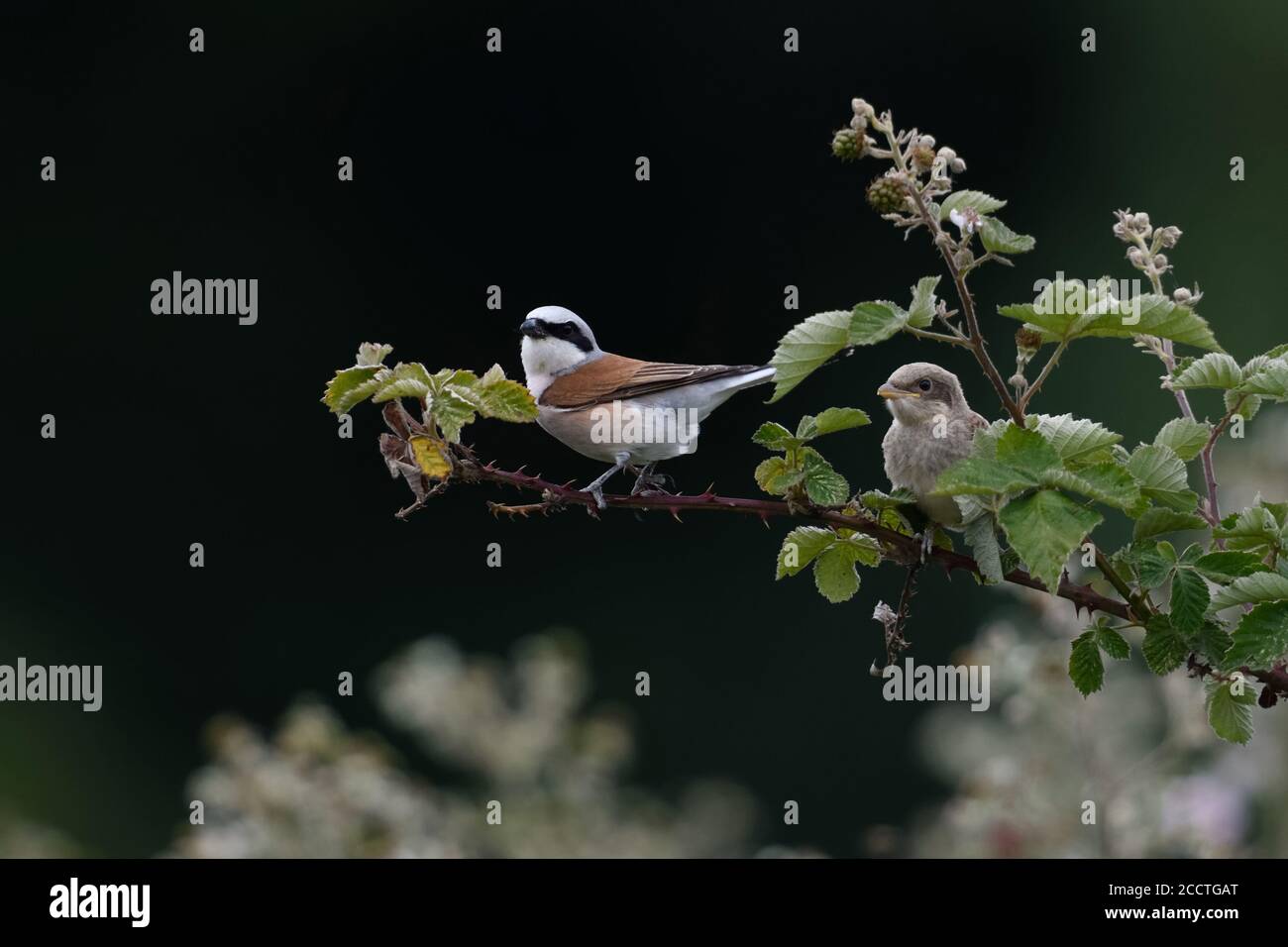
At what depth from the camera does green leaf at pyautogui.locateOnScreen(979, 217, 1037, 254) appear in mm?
1518

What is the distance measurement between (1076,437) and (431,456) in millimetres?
630

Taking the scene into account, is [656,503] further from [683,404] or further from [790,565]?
[683,404]


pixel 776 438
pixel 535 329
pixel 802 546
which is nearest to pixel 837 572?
pixel 802 546

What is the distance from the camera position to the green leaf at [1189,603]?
1.50m

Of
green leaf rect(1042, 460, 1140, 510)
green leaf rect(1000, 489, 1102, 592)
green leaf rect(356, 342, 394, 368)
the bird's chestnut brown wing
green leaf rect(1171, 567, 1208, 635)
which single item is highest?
the bird's chestnut brown wing

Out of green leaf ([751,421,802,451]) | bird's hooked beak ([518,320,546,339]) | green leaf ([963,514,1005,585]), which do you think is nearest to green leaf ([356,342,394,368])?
green leaf ([751,421,802,451])

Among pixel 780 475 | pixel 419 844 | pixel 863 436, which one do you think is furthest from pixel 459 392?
pixel 863 436

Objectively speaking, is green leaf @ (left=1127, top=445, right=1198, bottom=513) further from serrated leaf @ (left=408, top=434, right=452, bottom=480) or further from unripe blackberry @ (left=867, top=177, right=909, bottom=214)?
serrated leaf @ (left=408, top=434, right=452, bottom=480)

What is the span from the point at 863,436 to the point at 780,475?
4881 mm

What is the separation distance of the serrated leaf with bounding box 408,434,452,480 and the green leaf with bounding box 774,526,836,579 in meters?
0.37

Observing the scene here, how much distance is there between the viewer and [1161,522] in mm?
1552

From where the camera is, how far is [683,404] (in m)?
2.60

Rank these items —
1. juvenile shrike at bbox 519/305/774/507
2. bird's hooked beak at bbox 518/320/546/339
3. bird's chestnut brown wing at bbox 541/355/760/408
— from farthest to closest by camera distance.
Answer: bird's hooked beak at bbox 518/320/546/339, bird's chestnut brown wing at bbox 541/355/760/408, juvenile shrike at bbox 519/305/774/507

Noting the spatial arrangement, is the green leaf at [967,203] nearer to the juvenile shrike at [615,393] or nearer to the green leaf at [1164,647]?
the green leaf at [1164,647]
